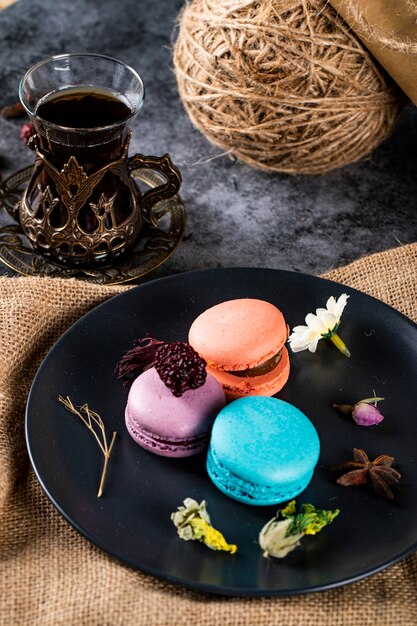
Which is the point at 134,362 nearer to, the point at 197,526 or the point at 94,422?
the point at 94,422

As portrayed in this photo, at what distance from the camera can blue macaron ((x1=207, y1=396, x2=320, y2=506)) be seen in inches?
41.3

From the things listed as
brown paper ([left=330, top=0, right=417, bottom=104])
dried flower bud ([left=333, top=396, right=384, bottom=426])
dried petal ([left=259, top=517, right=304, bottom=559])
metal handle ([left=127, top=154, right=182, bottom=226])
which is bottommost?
metal handle ([left=127, top=154, right=182, bottom=226])

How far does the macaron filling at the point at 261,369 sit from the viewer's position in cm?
121

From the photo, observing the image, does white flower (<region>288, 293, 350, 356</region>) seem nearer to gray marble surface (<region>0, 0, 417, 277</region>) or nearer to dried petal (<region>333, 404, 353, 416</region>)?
dried petal (<region>333, 404, 353, 416</region>)

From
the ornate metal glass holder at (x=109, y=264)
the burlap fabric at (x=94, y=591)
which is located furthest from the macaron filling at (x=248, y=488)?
the ornate metal glass holder at (x=109, y=264)

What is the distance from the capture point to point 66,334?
1273mm

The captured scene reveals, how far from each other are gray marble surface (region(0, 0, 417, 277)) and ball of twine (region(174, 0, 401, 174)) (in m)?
0.10

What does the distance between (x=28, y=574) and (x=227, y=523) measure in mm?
264

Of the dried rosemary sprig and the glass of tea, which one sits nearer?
the dried rosemary sprig

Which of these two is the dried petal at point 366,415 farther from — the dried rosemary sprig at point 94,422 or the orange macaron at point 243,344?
the dried rosemary sprig at point 94,422

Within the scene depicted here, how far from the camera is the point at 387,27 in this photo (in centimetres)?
151

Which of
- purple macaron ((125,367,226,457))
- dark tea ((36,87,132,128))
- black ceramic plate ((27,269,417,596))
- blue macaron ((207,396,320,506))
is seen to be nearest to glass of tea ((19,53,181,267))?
dark tea ((36,87,132,128))

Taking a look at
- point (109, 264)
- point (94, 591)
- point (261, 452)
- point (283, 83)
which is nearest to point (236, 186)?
point (283, 83)

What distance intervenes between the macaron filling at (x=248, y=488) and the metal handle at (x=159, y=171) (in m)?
0.59
